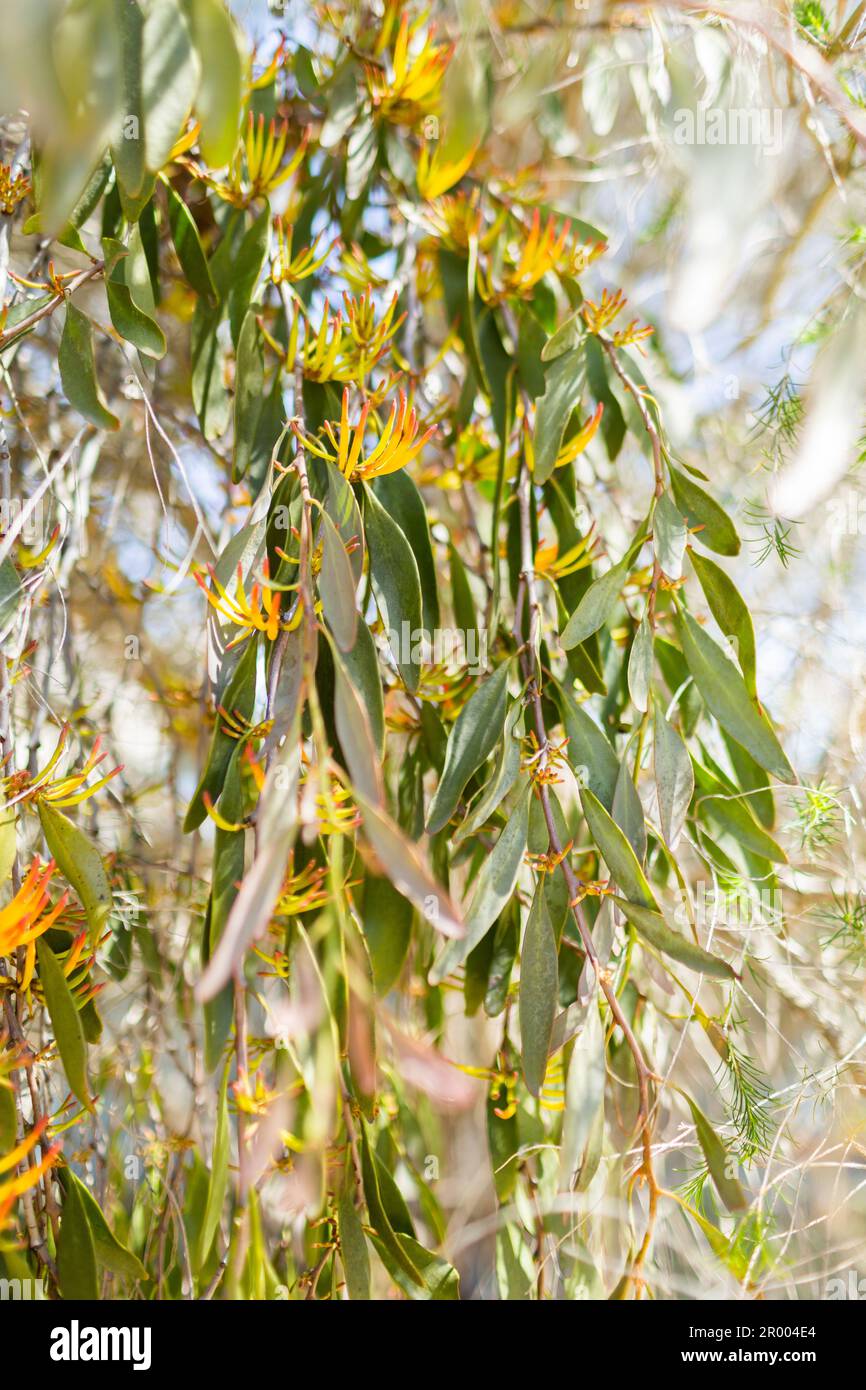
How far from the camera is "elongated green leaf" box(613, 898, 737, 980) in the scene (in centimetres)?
A: 43

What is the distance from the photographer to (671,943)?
0.44 metres

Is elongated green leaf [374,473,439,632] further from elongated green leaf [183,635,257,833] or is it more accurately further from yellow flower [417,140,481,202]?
yellow flower [417,140,481,202]

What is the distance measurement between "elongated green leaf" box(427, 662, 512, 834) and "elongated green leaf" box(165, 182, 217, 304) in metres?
0.33

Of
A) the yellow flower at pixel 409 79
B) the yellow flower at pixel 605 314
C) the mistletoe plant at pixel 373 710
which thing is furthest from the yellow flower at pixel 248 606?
the yellow flower at pixel 409 79

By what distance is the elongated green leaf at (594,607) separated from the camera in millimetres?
512

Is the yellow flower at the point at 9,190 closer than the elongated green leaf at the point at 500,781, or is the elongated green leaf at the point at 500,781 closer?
the elongated green leaf at the point at 500,781

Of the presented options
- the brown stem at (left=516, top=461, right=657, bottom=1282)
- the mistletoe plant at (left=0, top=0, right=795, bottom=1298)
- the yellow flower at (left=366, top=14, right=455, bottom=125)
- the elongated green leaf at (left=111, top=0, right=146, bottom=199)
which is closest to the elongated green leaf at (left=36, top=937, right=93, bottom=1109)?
the mistletoe plant at (left=0, top=0, right=795, bottom=1298)

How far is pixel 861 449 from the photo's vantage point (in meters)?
0.72

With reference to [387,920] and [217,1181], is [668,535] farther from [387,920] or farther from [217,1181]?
[217,1181]

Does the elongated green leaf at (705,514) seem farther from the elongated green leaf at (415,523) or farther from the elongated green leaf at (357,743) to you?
the elongated green leaf at (357,743)

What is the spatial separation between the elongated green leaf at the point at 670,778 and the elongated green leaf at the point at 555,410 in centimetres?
17

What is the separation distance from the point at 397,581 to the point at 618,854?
184 mm
